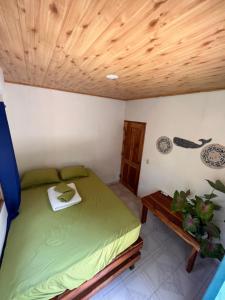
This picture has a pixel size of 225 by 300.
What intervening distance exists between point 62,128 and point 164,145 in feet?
6.74

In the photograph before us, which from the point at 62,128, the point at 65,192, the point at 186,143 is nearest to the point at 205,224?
the point at 186,143

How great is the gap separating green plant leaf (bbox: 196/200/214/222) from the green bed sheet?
813 mm

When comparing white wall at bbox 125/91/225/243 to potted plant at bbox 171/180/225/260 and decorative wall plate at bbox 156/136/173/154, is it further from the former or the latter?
potted plant at bbox 171/180/225/260

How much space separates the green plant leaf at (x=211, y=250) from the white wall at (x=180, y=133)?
382 mm

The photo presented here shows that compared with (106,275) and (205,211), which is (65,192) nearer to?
(106,275)

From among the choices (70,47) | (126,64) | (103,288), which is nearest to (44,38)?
(70,47)

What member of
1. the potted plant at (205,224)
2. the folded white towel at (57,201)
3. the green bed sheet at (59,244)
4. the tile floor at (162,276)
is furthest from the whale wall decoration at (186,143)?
the folded white towel at (57,201)

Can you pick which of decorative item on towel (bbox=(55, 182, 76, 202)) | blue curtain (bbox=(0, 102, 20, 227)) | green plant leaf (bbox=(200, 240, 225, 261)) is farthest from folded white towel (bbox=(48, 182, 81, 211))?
green plant leaf (bbox=(200, 240, 225, 261))

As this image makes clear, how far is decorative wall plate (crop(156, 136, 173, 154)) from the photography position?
2434mm

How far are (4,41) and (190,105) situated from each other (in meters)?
2.27

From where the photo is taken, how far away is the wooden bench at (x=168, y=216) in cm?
176

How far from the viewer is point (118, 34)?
0.73 m

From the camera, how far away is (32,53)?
1061 mm

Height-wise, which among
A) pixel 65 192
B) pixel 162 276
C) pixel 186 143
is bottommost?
pixel 162 276
